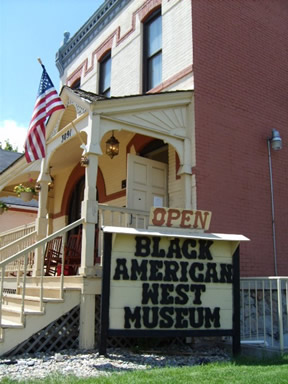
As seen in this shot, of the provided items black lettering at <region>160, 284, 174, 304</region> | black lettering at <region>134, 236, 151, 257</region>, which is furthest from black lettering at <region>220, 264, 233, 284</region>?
black lettering at <region>134, 236, 151, 257</region>

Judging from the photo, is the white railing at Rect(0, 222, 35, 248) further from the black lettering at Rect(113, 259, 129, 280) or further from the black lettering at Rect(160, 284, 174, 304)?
the black lettering at Rect(160, 284, 174, 304)

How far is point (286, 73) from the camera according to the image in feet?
36.0

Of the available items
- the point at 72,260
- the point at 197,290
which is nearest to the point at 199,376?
the point at 197,290

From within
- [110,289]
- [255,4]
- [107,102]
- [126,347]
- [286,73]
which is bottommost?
[126,347]

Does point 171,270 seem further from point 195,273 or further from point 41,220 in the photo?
point 41,220

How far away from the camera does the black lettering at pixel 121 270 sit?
237 inches

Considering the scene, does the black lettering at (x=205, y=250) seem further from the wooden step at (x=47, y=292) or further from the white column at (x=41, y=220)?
the white column at (x=41, y=220)

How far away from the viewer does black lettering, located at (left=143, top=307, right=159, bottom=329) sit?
19.7 feet

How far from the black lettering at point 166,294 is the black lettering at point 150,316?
0.16 meters

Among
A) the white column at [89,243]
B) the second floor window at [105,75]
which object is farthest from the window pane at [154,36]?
the white column at [89,243]

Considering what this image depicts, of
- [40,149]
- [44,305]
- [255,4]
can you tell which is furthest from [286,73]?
[44,305]

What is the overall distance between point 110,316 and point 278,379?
2.32 metres

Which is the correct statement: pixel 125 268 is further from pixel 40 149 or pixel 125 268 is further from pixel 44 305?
pixel 40 149

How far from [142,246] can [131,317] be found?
1006 millimetres
